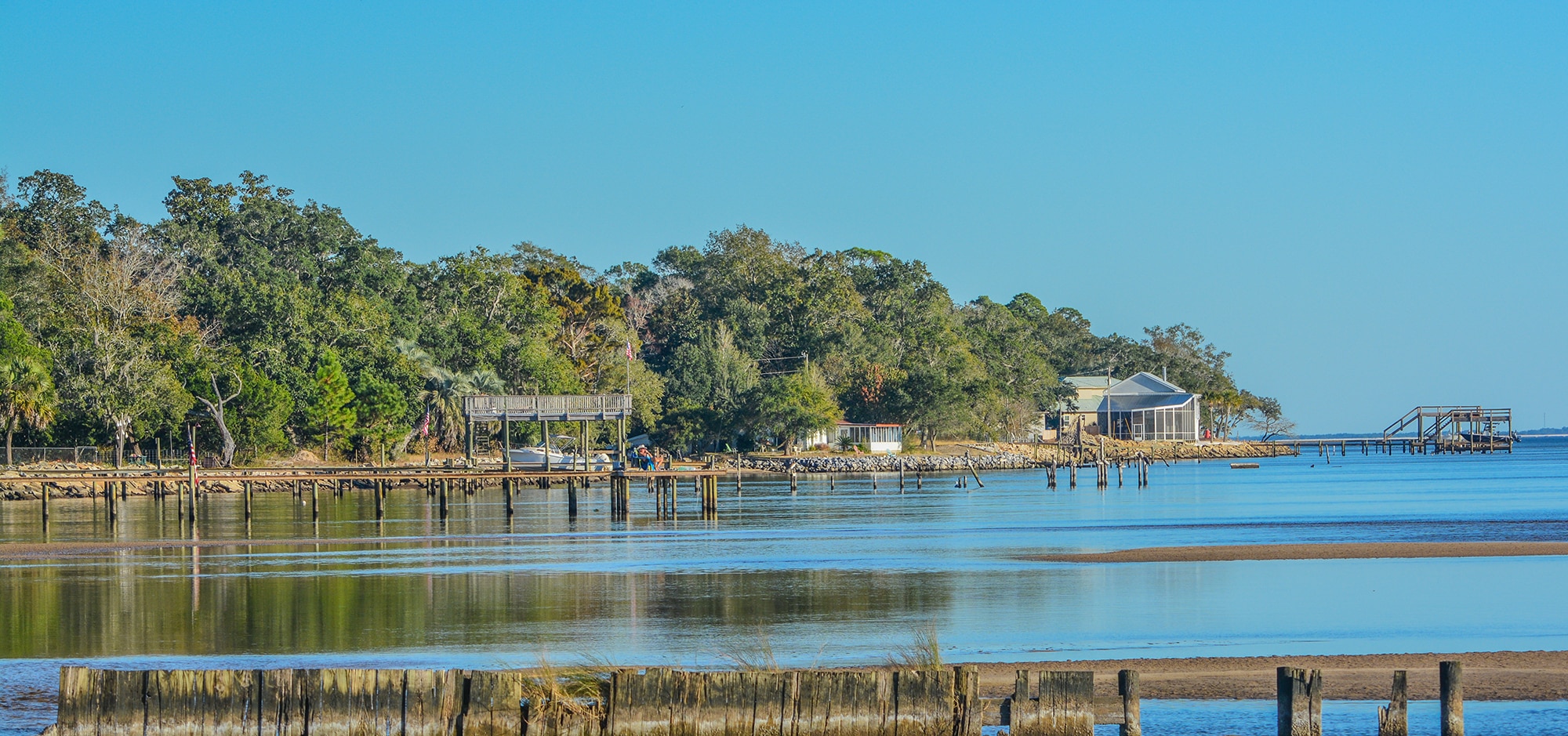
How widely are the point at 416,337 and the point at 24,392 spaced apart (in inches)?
1090

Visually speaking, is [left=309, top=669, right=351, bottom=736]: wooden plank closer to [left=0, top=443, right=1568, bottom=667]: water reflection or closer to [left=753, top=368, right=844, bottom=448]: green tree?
[left=0, top=443, right=1568, bottom=667]: water reflection

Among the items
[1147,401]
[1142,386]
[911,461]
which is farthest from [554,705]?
[1142,386]

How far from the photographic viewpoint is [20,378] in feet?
196

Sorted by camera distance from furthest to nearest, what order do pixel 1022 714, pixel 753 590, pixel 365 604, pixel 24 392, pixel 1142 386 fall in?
1. pixel 1142 386
2. pixel 24 392
3. pixel 753 590
4. pixel 365 604
5. pixel 1022 714

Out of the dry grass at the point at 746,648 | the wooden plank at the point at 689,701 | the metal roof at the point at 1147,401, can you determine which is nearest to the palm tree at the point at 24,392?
the dry grass at the point at 746,648

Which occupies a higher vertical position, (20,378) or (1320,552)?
(20,378)

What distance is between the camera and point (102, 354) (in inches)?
2564

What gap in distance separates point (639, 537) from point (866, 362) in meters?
65.8

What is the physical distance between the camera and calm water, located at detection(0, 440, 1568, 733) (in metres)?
20.1

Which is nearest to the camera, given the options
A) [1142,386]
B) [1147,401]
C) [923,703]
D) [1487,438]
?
[923,703]

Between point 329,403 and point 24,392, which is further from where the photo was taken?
point 329,403

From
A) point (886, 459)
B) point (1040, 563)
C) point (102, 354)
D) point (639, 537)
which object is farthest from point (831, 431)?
point (1040, 563)

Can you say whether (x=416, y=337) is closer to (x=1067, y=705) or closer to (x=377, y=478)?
(x=377, y=478)

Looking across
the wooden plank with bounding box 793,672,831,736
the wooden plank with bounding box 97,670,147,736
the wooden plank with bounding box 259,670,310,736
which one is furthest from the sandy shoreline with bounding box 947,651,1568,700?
the wooden plank with bounding box 97,670,147,736
